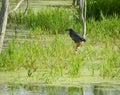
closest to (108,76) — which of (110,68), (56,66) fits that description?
(110,68)

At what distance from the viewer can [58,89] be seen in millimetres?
7469

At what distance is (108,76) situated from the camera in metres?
8.19

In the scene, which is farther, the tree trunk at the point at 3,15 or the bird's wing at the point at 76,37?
the bird's wing at the point at 76,37

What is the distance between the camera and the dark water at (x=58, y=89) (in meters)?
7.25

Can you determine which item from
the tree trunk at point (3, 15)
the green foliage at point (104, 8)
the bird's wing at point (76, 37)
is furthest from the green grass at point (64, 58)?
the green foliage at point (104, 8)

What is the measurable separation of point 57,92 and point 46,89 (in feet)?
0.72

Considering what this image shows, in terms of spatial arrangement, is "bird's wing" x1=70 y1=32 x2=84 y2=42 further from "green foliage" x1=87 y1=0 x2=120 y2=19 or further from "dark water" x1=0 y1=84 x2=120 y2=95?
"green foliage" x1=87 y1=0 x2=120 y2=19

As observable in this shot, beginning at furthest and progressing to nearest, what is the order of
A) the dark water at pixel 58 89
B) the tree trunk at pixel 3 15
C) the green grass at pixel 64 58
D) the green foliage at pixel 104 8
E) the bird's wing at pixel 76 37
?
the green foliage at pixel 104 8 → the bird's wing at pixel 76 37 → the tree trunk at pixel 3 15 → the green grass at pixel 64 58 → the dark water at pixel 58 89

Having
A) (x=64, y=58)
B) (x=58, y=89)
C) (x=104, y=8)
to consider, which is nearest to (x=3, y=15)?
(x=64, y=58)

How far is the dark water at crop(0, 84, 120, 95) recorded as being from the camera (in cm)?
725

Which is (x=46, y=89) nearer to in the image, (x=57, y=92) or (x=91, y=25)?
(x=57, y=92)

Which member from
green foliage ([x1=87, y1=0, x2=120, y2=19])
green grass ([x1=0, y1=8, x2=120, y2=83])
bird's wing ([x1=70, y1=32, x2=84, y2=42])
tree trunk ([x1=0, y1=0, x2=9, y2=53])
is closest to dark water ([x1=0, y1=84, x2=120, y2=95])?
green grass ([x1=0, y1=8, x2=120, y2=83])

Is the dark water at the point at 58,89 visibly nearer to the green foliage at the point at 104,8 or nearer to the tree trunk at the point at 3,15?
the tree trunk at the point at 3,15

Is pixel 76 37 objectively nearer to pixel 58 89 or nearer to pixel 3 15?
pixel 3 15
